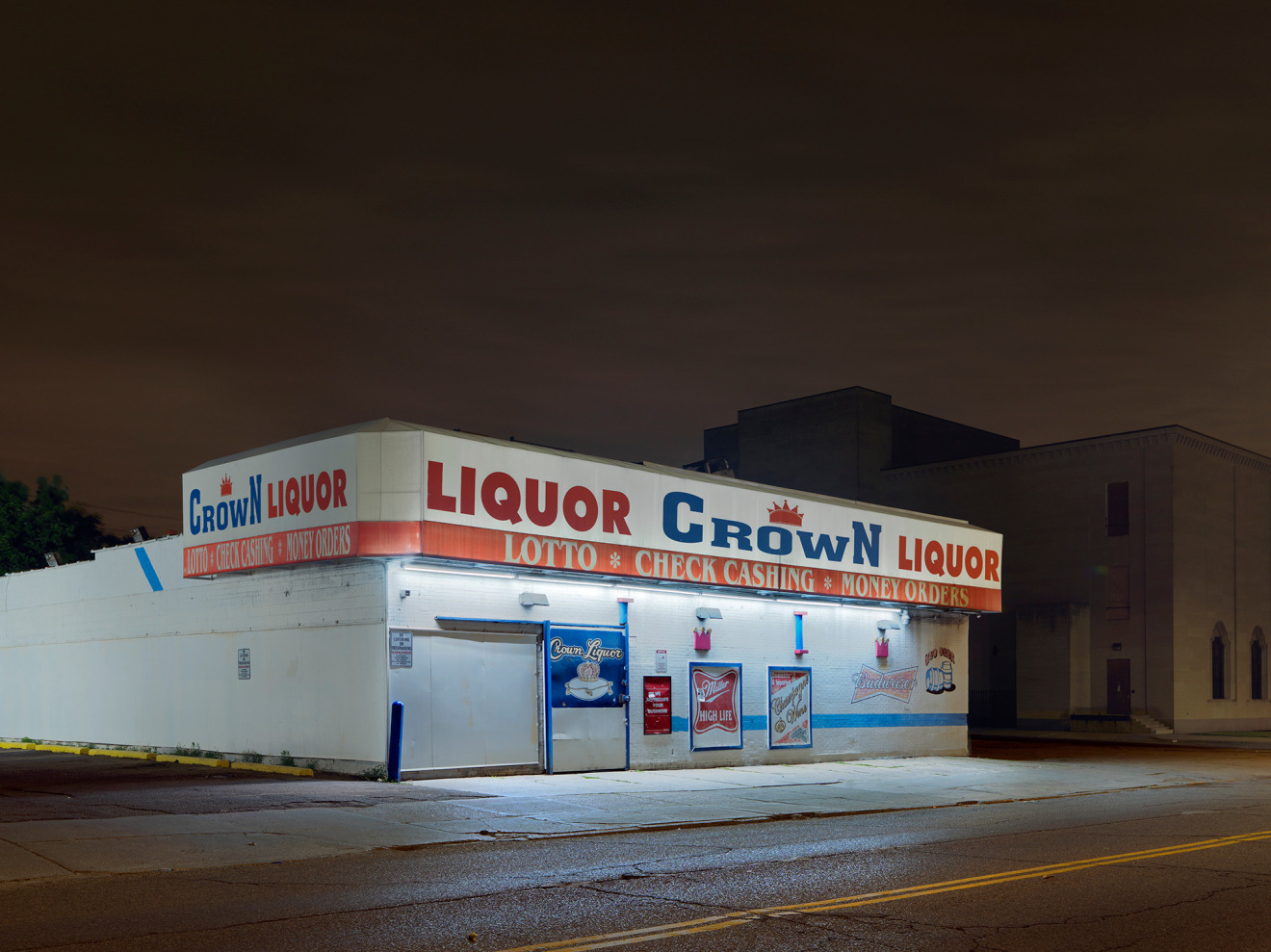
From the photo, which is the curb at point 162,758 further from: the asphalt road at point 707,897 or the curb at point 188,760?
the asphalt road at point 707,897

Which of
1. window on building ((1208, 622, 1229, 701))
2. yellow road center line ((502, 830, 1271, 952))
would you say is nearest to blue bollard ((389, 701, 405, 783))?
yellow road center line ((502, 830, 1271, 952))

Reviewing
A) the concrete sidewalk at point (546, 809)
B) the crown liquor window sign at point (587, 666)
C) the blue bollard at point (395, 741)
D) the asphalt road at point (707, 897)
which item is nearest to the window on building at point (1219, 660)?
the concrete sidewalk at point (546, 809)

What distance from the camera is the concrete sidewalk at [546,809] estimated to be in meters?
11.9

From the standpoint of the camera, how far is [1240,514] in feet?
195

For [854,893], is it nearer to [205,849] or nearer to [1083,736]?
[205,849]

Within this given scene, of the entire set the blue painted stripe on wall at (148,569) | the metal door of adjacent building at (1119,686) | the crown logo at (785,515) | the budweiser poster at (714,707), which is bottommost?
the metal door of adjacent building at (1119,686)

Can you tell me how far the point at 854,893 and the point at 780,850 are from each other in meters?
2.82

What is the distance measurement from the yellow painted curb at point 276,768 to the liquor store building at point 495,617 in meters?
0.37

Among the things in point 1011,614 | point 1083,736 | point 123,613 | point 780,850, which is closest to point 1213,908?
point 780,850

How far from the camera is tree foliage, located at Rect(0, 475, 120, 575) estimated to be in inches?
2121

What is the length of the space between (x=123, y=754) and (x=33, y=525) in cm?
3400

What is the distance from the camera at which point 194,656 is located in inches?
943

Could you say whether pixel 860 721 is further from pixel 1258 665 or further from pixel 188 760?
pixel 1258 665

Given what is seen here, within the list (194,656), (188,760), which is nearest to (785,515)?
(194,656)
